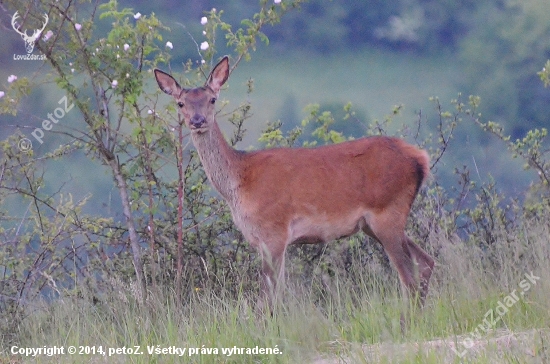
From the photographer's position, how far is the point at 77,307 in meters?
7.59

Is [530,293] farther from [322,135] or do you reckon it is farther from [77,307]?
[77,307]

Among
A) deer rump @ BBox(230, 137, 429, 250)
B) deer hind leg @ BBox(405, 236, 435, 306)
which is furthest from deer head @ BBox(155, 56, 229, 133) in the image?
deer hind leg @ BBox(405, 236, 435, 306)

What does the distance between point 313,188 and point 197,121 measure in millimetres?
1102

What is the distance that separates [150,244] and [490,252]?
304cm

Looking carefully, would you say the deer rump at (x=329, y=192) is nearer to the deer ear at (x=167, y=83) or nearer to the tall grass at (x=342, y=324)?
the tall grass at (x=342, y=324)

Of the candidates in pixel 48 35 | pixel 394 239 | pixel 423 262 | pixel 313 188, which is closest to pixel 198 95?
pixel 313 188

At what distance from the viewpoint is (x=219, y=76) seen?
305 inches

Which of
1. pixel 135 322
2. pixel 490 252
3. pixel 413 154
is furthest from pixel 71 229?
pixel 490 252

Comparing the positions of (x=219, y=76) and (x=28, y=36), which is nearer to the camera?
(x=28, y=36)

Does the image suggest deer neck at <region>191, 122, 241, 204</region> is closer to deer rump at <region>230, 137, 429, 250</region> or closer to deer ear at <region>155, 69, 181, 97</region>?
deer rump at <region>230, 137, 429, 250</region>

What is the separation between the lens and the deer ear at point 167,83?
7.67 meters

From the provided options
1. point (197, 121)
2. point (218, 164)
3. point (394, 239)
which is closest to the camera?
point (197, 121)

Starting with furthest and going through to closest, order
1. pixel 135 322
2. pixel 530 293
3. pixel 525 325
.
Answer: pixel 135 322 < pixel 530 293 < pixel 525 325

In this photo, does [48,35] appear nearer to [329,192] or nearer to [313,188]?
[313,188]
